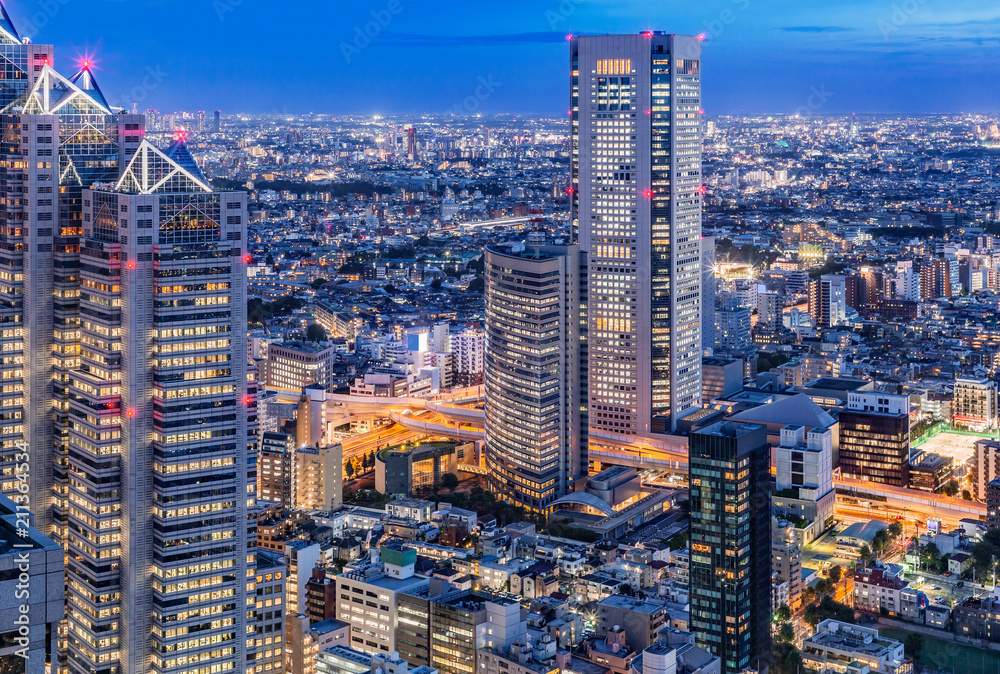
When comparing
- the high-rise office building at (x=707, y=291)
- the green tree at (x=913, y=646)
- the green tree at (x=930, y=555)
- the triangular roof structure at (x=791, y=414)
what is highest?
the high-rise office building at (x=707, y=291)

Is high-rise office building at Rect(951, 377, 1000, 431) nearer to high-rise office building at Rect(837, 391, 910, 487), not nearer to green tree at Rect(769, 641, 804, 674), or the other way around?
high-rise office building at Rect(837, 391, 910, 487)

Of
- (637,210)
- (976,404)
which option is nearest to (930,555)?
(637,210)

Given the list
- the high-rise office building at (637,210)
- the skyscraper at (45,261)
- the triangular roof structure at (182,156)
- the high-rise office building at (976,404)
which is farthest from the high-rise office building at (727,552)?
the high-rise office building at (976,404)

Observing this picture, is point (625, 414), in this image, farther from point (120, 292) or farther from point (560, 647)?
point (120, 292)

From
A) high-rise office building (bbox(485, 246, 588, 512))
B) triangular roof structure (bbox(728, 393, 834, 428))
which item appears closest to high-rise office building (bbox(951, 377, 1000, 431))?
triangular roof structure (bbox(728, 393, 834, 428))

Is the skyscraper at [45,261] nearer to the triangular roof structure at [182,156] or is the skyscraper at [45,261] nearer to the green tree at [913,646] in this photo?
the triangular roof structure at [182,156]

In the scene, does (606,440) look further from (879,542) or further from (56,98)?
(56,98)
